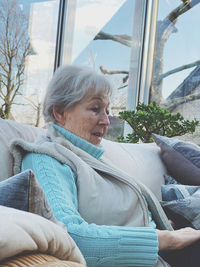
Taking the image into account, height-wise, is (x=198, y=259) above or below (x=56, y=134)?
below

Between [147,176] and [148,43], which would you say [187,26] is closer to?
[148,43]

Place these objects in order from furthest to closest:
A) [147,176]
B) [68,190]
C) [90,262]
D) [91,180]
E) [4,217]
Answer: [147,176] < [91,180] < [68,190] < [90,262] < [4,217]

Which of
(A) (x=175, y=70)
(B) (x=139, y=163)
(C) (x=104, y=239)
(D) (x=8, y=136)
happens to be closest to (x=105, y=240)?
(C) (x=104, y=239)

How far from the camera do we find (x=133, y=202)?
132cm

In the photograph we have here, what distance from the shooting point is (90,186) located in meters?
1.28

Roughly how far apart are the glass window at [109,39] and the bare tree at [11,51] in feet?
1.94

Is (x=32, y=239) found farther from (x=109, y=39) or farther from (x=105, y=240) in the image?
(x=109, y=39)

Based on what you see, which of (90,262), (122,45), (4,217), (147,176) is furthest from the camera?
(122,45)

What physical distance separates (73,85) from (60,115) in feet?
0.47

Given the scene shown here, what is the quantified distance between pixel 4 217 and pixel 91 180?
29.2 inches

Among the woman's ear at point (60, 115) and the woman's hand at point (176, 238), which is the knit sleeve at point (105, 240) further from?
the woman's ear at point (60, 115)

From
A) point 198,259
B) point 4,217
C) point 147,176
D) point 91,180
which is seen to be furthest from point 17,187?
point 147,176

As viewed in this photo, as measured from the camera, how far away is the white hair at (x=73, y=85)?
5.13 feet

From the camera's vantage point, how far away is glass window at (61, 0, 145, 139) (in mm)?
4945
